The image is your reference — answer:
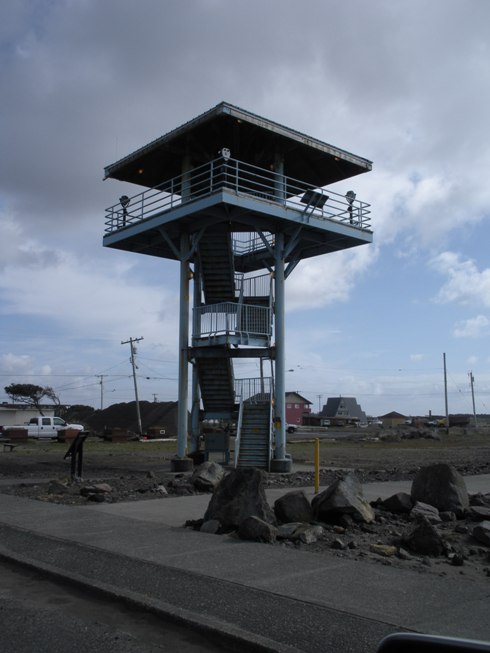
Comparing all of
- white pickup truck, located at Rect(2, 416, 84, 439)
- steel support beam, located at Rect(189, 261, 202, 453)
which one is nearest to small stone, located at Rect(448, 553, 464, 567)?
steel support beam, located at Rect(189, 261, 202, 453)

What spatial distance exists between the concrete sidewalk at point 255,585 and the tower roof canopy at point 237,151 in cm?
1604

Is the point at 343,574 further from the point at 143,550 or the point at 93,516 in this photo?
the point at 93,516

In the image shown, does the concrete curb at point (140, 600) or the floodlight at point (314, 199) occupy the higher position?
the floodlight at point (314, 199)

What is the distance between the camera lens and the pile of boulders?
346 inches

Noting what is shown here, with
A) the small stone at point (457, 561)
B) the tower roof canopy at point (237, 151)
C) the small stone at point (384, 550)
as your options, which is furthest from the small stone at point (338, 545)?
the tower roof canopy at point (237, 151)

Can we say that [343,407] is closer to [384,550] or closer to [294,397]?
[294,397]

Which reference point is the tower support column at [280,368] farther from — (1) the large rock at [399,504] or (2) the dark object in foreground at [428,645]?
(2) the dark object in foreground at [428,645]

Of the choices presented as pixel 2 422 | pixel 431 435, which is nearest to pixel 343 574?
pixel 431 435

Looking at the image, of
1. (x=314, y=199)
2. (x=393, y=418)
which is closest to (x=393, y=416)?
Answer: (x=393, y=418)

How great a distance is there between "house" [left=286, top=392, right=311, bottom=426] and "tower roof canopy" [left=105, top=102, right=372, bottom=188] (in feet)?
285

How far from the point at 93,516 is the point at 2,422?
7141 centimetres

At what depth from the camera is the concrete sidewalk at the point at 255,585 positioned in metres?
5.44

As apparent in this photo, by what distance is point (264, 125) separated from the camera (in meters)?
22.9

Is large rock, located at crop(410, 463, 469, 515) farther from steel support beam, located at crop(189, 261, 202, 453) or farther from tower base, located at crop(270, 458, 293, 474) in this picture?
steel support beam, located at crop(189, 261, 202, 453)
